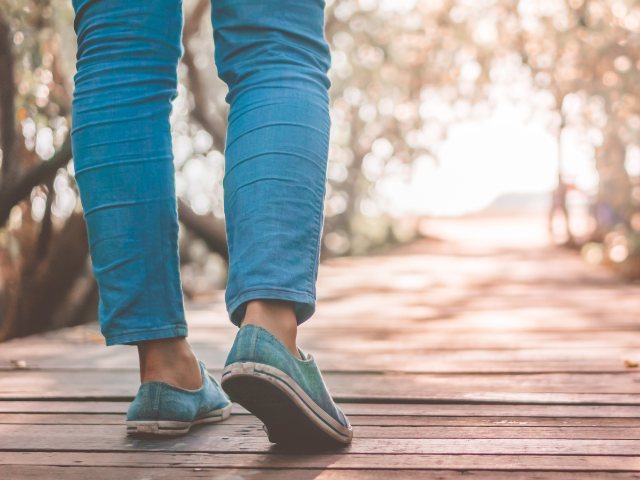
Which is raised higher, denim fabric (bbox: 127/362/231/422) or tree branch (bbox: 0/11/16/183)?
tree branch (bbox: 0/11/16/183)

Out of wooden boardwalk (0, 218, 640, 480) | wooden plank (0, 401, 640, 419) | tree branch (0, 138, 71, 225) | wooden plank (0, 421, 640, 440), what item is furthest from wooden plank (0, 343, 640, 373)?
tree branch (0, 138, 71, 225)

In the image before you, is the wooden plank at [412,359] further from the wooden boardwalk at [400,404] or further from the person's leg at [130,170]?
the person's leg at [130,170]

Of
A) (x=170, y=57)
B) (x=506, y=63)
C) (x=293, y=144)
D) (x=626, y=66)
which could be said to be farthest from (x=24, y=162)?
(x=506, y=63)

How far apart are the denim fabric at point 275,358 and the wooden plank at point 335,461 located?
3.0 inches

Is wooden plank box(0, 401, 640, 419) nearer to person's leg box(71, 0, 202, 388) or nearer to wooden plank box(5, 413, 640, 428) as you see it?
wooden plank box(5, 413, 640, 428)

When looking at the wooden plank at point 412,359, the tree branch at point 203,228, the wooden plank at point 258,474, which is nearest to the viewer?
the wooden plank at point 258,474

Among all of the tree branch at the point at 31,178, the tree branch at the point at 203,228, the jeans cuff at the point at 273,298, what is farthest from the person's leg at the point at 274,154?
the tree branch at the point at 203,228

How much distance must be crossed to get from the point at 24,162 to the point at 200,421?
8.16 feet

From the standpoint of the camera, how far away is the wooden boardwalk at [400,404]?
785mm

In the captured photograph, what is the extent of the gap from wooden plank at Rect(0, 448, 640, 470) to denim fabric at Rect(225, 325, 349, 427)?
75 mm

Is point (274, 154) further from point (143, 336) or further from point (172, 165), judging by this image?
point (143, 336)

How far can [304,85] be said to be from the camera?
0.91 metres

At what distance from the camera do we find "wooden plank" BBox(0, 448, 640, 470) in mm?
764

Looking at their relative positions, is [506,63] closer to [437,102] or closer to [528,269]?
[437,102]
